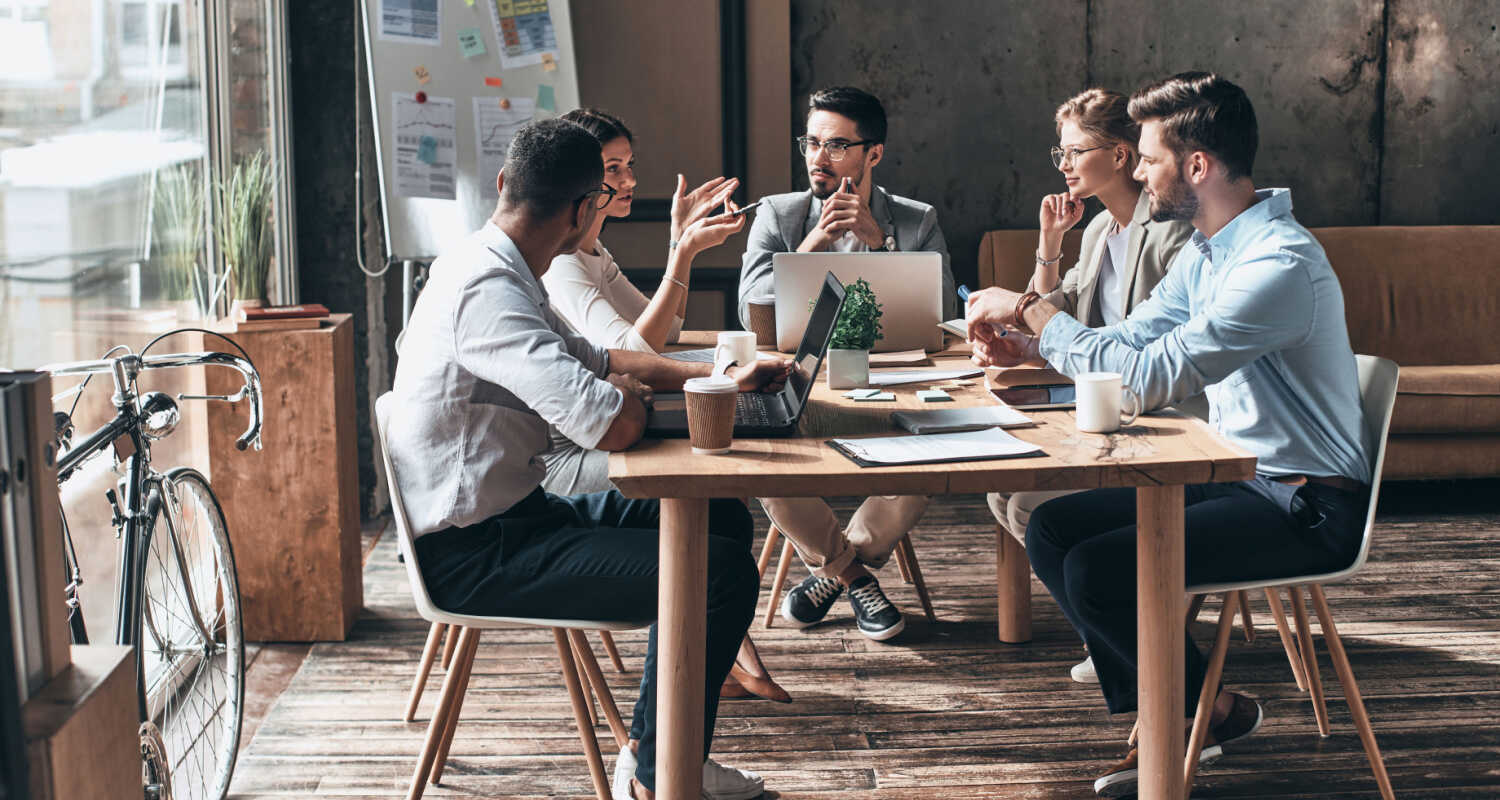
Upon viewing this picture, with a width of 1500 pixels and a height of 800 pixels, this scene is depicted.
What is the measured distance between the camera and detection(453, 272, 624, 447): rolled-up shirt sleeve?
1.94 m

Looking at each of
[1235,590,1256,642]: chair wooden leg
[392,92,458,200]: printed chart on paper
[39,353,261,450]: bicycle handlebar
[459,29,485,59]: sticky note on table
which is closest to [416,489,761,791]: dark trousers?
[39,353,261,450]: bicycle handlebar

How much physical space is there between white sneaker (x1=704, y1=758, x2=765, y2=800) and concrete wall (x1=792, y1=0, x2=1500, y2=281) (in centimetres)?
300

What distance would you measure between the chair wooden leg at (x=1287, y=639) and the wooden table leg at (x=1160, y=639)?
1.91 feet

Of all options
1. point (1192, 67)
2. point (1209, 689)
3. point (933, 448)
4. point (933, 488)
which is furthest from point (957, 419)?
point (1192, 67)

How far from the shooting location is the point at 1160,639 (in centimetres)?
201

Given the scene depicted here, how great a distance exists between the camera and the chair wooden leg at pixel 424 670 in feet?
8.46

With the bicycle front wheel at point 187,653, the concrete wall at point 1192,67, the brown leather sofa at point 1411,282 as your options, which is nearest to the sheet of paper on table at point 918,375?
the bicycle front wheel at point 187,653

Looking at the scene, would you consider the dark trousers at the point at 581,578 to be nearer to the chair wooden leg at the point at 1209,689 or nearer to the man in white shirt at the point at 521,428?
the man in white shirt at the point at 521,428

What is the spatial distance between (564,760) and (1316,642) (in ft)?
6.17

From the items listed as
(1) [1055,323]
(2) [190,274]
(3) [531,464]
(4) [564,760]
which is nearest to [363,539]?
(2) [190,274]

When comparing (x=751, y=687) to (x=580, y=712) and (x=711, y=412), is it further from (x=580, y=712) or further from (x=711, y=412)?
(x=711, y=412)

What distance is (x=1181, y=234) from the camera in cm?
274

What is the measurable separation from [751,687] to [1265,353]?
130cm

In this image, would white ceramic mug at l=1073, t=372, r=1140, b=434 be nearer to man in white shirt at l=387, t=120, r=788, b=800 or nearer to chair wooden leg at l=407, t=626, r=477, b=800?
man in white shirt at l=387, t=120, r=788, b=800
